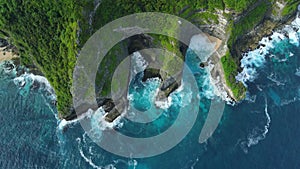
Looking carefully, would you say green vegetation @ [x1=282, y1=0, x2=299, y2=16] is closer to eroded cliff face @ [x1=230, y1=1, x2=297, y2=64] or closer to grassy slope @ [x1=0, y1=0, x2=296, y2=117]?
eroded cliff face @ [x1=230, y1=1, x2=297, y2=64]

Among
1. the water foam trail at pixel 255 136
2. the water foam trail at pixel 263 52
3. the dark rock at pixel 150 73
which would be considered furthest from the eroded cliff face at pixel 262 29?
the dark rock at pixel 150 73

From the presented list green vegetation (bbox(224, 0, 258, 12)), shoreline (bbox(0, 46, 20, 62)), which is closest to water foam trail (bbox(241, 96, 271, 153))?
green vegetation (bbox(224, 0, 258, 12))

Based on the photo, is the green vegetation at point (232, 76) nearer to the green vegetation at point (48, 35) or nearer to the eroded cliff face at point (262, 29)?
the eroded cliff face at point (262, 29)

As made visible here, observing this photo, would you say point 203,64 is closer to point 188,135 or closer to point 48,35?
point 188,135

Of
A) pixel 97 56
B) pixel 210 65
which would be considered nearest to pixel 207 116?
pixel 210 65

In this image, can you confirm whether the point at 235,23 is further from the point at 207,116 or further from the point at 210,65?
the point at 207,116
